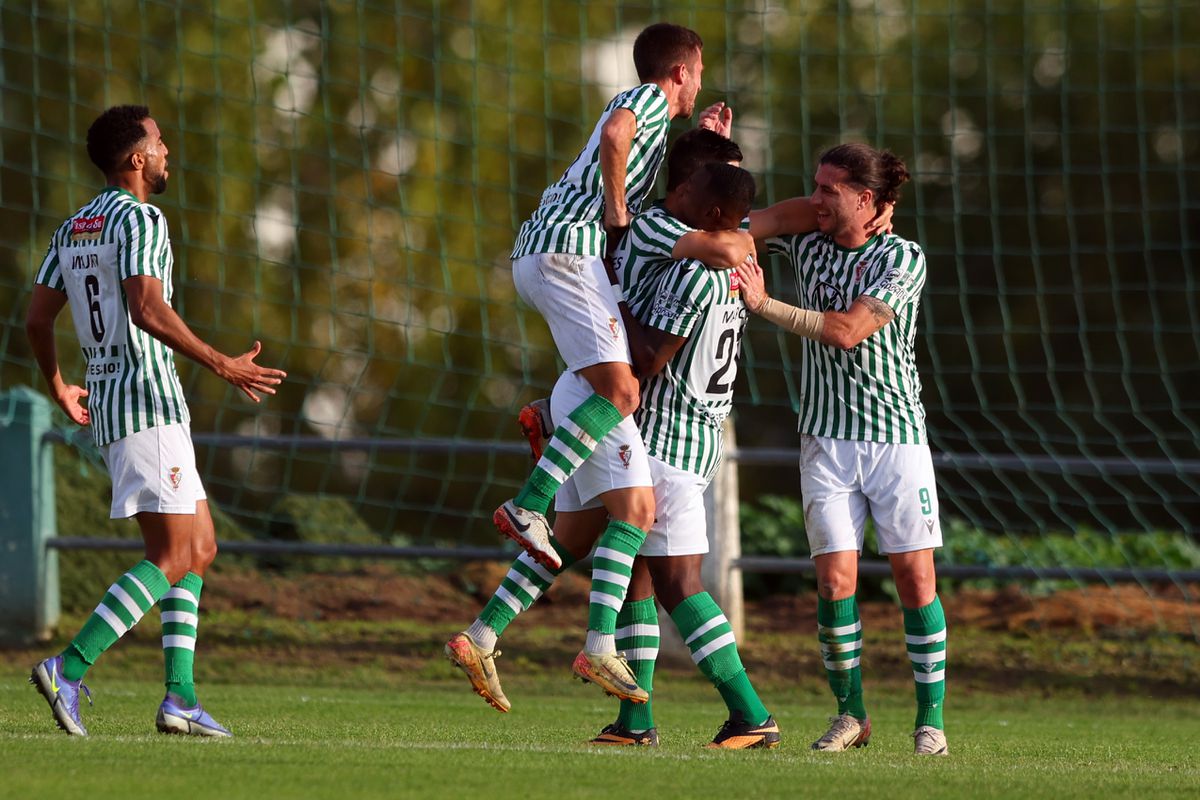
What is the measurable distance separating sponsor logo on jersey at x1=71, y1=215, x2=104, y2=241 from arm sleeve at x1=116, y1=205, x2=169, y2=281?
10 centimetres

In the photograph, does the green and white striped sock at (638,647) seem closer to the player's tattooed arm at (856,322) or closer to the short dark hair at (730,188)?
the player's tattooed arm at (856,322)

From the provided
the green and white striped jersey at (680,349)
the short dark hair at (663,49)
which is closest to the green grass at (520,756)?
the green and white striped jersey at (680,349)

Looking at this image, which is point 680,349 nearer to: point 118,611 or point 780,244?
point 780,244

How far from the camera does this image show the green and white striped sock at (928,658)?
562 centimetres

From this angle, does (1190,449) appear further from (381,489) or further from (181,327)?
(181,327)

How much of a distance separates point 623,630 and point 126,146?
235 centimetres

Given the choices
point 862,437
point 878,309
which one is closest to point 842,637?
point 862,437

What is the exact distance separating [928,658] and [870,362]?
39.9 inches

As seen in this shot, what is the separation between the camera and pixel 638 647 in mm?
5695

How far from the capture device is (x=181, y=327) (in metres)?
5.31

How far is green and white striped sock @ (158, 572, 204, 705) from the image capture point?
5484 millimetres

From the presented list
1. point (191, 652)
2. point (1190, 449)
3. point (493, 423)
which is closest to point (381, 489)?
point (493, 423)

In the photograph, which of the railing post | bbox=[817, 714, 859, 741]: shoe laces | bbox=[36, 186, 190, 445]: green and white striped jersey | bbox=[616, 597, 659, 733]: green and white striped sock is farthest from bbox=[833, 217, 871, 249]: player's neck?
the railing post

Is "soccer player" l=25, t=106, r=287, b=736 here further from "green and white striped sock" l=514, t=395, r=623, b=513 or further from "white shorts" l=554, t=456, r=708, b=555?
"white shorts" l=554, t=456, r=708, b=555
